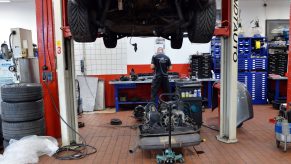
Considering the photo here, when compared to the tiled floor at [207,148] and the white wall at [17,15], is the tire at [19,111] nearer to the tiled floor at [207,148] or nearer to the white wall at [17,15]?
the tiled floor at [207,148]

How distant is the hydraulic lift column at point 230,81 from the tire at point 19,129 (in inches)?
116

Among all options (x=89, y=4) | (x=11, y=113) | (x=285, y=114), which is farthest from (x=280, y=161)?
(x=11, y=113)

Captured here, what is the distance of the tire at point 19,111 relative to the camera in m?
3.75

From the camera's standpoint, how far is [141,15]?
8.53 feet

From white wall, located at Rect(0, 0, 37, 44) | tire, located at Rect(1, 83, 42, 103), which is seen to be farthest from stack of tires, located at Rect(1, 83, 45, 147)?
white wall, located at Rect(0, 0, 37, 44)

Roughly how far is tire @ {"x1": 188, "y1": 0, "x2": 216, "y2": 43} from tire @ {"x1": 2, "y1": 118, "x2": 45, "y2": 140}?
2.79 meters

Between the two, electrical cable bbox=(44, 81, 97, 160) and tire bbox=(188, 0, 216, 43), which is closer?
tire bbox=(188, 0, 216, 43)

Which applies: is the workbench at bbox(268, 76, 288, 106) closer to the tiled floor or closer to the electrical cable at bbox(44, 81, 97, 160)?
the tiled floor

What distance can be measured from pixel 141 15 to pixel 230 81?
2.10 m

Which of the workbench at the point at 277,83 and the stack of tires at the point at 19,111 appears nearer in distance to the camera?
the stack of tires at the point at 19,111

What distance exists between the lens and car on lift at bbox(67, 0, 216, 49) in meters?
2.23

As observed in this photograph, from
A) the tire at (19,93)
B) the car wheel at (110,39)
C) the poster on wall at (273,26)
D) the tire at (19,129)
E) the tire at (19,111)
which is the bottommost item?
the tire at (19,129)

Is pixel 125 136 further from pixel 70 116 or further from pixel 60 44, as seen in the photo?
pixel 60 44

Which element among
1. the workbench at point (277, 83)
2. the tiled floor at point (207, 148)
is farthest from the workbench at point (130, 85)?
the workbench at point (277, 83)
